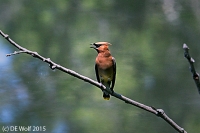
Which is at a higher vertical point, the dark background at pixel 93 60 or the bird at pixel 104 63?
the dark background at pixel 93 60

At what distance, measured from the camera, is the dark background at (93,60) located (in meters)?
5.78

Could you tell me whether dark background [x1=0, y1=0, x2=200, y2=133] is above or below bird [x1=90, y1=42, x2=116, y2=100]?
above

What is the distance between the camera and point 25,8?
33.6 ft

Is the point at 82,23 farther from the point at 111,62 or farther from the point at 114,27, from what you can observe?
the point at 111,62

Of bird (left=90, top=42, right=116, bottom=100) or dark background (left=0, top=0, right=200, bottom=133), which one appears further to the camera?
dark background (left=0, top=0, right=200, bottom=133)

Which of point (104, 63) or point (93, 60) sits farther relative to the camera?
point (93, 60)

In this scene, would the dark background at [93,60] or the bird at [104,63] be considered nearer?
the bird at [104,63]

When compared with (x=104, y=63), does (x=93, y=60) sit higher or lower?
higher

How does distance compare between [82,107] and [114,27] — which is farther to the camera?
[114,27]

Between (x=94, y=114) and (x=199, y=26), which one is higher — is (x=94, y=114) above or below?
below

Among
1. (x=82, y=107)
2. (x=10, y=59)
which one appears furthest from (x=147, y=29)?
(x=82, y=107)

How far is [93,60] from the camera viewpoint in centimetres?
725

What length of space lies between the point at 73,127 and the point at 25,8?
17.1 feet

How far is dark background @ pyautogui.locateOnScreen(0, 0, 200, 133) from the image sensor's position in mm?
5777
